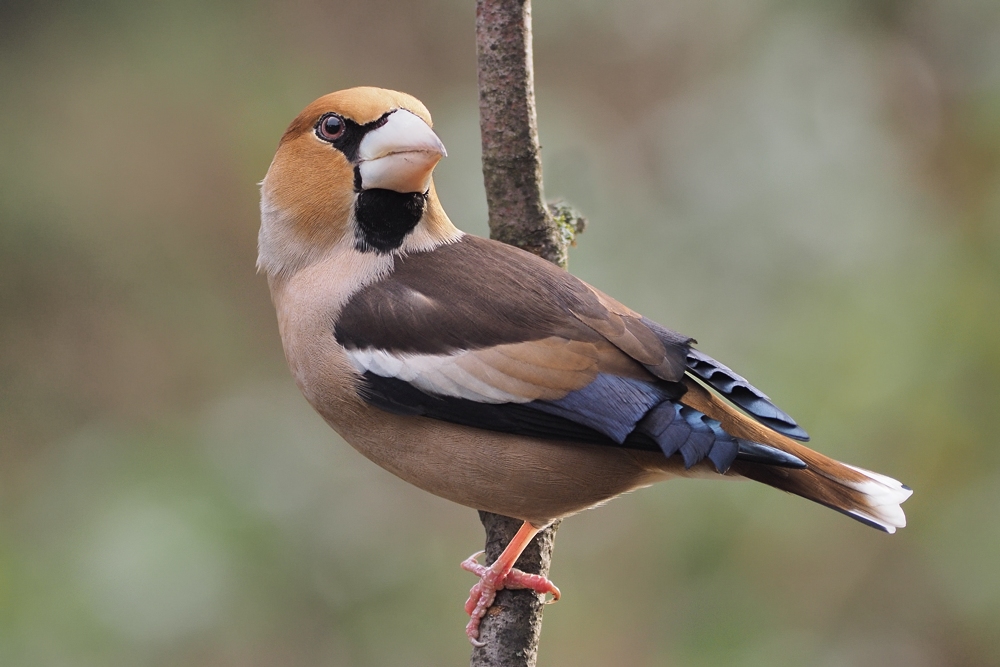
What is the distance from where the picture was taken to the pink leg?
290 centimetres

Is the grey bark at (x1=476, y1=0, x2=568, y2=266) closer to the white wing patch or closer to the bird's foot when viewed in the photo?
the white wing patch

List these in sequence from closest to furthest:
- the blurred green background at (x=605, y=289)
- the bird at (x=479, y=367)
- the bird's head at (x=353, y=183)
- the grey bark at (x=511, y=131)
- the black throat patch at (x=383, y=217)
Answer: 1. the bird at (x=479, y=367)
2. the bird's head at (x=353, y=183)
3. the black throat patch at (x=383, y=217)
4. the grey bark at (x=511, y=131)
5. the blurred green background at (x=605, y=289)

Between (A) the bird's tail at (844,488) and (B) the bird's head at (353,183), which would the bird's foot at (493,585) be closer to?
(A) the bird's tail at (844,488)

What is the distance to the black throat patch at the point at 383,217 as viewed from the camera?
9.23ft

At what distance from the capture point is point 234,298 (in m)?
5.36

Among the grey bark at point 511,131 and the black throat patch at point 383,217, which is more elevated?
the grey bark at point 511,131

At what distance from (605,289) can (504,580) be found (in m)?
1.66

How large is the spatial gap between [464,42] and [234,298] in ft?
6.36

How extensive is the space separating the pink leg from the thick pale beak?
1.03 meters

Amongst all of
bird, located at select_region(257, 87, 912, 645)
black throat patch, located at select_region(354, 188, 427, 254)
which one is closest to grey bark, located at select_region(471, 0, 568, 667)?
bird, located at select_region(257, 87, 912, 645)

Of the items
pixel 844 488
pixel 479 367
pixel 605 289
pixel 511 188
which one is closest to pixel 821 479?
pixel 844 488

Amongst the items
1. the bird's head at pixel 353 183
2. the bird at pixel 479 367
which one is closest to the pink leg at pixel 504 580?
the bird at pixel 479 367

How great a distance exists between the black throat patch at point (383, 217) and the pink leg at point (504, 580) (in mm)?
898

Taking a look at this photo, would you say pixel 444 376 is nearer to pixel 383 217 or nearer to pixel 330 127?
pixel 383 217
